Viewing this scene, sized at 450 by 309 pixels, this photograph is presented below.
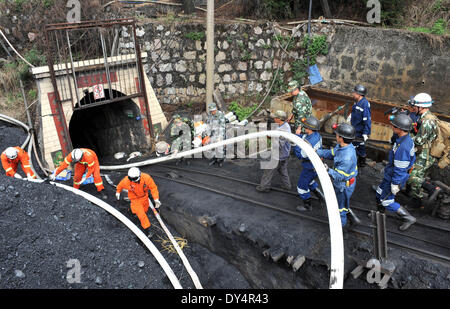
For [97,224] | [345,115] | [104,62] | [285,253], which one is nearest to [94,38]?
[104,62]

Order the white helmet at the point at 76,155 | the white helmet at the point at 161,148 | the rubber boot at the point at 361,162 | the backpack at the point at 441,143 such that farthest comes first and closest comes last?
the white helmet at the point at 161,148 < the rubber boot at the point at 361,162 < the white helmet at the point at 76,155 < the backpack at the point at 441,143

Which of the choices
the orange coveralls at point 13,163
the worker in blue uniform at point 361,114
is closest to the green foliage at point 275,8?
the worker in blue uniform at point 361,114

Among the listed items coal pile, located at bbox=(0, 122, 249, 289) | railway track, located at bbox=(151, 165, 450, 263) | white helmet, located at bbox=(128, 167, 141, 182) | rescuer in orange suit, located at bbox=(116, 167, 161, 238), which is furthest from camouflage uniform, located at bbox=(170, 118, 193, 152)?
white helmet, located at bbox=(128, 167, 141, 182)

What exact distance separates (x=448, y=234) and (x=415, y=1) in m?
11.0

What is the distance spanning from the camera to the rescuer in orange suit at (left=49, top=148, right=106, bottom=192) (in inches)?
279

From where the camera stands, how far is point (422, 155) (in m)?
6.23

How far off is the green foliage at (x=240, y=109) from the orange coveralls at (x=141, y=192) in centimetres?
618

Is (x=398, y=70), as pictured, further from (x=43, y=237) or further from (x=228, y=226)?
(x=43, y=237)

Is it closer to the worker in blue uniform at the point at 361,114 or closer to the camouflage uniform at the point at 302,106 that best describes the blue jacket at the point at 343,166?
the worker in blue uniform at the point at 361,114

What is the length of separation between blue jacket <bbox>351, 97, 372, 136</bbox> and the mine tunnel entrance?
648cm

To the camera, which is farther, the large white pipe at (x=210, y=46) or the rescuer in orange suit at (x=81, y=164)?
the large white pipe at (x=210, y=46)

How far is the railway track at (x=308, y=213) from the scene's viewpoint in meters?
5.27
